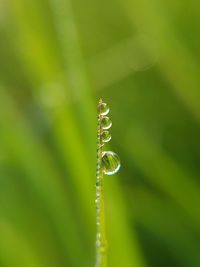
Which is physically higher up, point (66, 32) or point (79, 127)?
point (66, 32)

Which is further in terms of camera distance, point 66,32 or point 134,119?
point 134,119

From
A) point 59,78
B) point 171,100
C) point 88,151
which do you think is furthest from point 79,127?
point 171,100

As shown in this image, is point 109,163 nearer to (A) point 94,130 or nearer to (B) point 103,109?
(B) point 103,109

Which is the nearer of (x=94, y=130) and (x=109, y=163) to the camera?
(x=109, y=163)

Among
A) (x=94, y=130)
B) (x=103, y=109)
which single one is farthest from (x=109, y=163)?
(x=94, y=130)

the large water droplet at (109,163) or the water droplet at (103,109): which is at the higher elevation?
the water droplet at (103,109)

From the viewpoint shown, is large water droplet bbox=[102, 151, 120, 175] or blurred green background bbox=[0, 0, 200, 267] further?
blurred green background bbox=[0, 0, 200, 267]

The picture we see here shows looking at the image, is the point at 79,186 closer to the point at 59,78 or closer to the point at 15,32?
the point at 59,78

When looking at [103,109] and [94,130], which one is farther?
[94,130]
